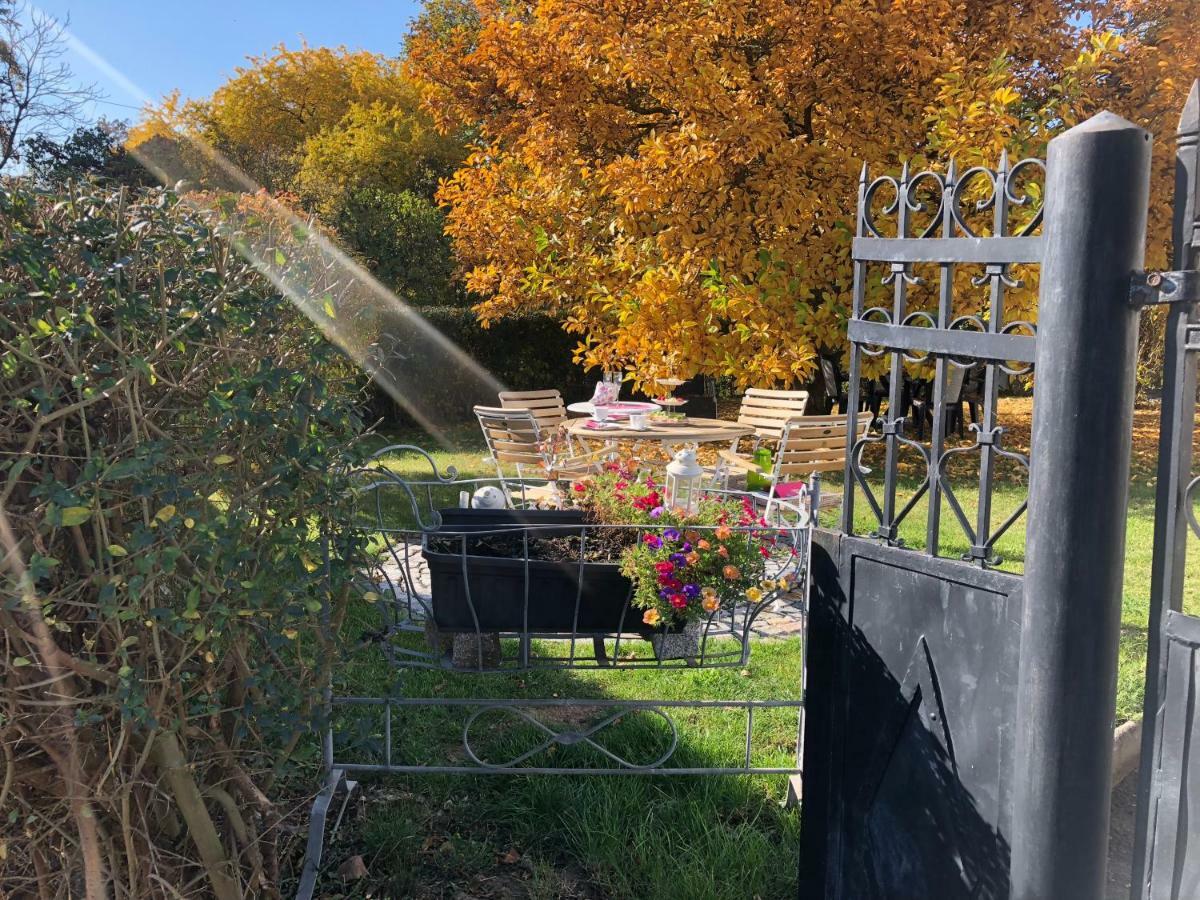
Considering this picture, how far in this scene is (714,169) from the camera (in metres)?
7.76

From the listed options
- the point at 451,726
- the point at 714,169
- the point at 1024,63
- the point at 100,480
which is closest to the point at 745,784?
the point at 451,726

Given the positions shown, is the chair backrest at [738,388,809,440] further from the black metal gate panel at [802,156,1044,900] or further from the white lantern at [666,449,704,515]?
the black metal gate panel at [802,156,1044,900]

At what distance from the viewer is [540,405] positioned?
8.38m

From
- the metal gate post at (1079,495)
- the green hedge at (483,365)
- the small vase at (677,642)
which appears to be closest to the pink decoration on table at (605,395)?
the small vase at (677,642)

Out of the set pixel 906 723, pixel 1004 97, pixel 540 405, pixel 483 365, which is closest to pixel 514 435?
pixel 540 405

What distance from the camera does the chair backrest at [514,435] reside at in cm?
642

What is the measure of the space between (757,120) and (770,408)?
2292 mm

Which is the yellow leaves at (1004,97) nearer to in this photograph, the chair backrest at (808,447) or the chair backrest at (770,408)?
the chair backrest at (770,408)

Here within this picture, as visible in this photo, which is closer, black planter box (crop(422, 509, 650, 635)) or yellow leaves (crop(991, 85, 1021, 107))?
black planter box (crop(422, 509, 650, 635))

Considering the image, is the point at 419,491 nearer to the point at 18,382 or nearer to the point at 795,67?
the point at 795,67

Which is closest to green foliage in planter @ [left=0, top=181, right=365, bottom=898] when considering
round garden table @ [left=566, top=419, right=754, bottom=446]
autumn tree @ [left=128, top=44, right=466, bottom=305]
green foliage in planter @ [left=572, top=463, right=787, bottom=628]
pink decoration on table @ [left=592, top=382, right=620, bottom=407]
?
green foliage in planter @ [left=572, top=463, right=787, bottom=628]

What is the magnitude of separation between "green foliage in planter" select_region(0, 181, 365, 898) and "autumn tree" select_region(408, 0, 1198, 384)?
20.6ft

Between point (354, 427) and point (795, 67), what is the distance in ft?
23.0

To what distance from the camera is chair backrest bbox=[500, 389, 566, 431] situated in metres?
7.87
